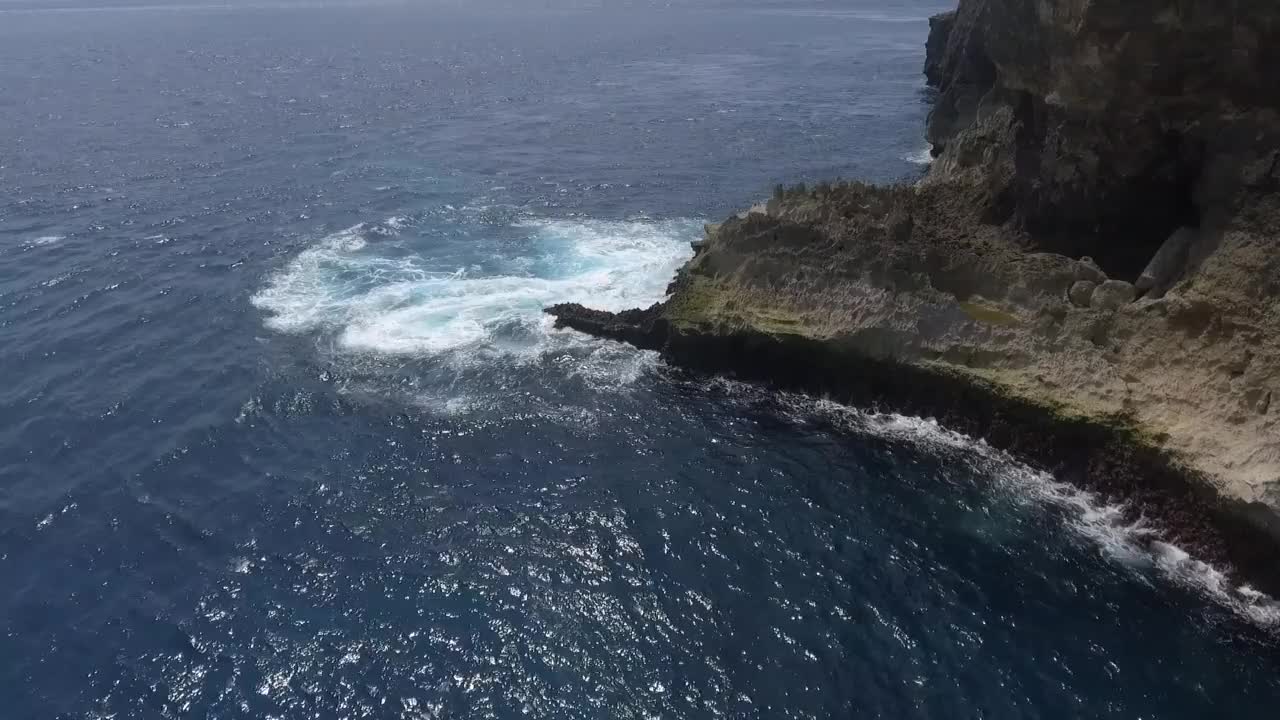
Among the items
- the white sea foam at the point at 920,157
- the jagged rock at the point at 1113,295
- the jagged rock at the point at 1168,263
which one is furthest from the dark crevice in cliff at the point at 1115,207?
the white sea foam at the point at 920,157

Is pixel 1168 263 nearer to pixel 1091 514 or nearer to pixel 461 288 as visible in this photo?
pixel 1091 514

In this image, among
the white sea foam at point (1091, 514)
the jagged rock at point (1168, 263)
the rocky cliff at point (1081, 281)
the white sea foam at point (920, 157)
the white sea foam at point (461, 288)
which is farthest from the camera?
the white sea foam at point (920, 157)

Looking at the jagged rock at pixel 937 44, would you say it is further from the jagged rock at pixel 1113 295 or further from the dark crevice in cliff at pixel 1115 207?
the jagged rock at pixel 1113 295

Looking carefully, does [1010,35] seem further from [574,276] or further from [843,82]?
[843,82]

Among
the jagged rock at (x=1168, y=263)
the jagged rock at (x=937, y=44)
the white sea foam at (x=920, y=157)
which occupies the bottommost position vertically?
the white sea foam at (x=920, y=157)

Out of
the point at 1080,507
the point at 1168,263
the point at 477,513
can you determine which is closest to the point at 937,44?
the point at 1168,263

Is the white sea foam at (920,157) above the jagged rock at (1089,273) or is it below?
below

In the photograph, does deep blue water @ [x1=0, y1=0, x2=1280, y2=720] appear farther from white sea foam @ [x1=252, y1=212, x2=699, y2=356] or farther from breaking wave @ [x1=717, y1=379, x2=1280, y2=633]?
white sea foam @ [x1=252, y1=212, x2=699, y2=356]
